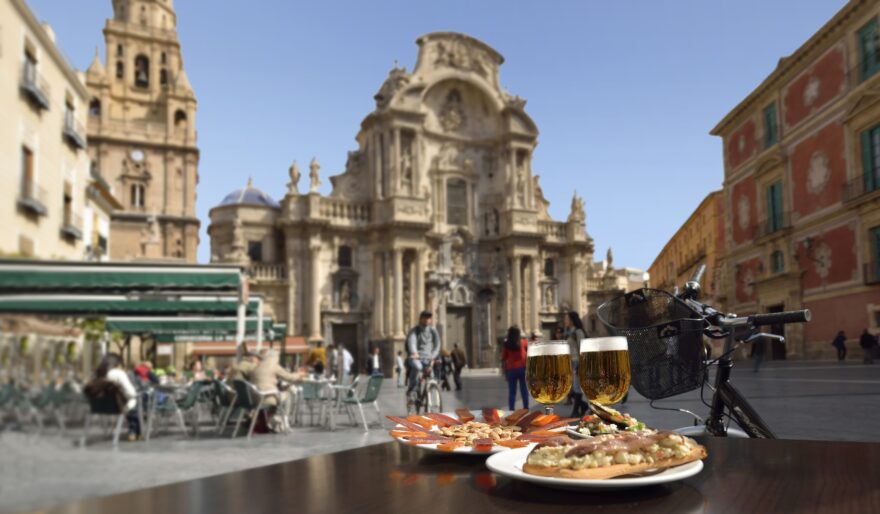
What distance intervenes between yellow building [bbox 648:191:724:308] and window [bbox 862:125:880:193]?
815 centimetres

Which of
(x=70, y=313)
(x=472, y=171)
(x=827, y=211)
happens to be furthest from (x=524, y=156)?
(x=70, y=313)

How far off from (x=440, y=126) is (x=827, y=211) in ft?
57.6

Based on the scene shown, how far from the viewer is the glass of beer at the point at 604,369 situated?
65.1 inches

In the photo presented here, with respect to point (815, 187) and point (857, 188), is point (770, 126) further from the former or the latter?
point (857, 188)

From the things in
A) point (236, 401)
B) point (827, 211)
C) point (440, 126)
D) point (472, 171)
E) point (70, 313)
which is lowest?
point (236, 401)

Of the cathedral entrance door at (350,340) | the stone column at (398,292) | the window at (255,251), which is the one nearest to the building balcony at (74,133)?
the stone column at (398,292)

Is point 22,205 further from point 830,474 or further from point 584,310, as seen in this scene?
point 584,310

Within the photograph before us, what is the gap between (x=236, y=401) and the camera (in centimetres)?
972

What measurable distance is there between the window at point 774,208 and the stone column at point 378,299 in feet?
53.1

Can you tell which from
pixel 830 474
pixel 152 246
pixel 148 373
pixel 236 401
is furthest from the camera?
pixel 152 246

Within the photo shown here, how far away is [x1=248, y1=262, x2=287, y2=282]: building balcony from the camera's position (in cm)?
2891

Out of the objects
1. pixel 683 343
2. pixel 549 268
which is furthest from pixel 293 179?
pixel 683 343

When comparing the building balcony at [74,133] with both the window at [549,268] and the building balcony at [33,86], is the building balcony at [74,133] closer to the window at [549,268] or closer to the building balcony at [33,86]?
the building balcony at [33,86]

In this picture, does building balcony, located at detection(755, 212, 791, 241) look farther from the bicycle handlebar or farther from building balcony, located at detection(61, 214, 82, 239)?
building balcony, located at detection(61, 214, 82, 239)
